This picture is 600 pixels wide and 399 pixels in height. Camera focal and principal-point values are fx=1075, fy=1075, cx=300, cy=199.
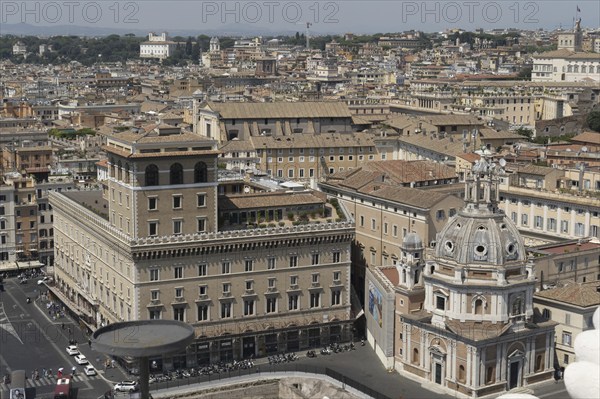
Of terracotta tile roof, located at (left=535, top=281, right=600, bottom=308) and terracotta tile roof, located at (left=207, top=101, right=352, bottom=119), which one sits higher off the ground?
terracotta tile roof, located at (left=207, top=101, right=352, bottom=119)

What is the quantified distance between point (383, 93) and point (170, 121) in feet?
240

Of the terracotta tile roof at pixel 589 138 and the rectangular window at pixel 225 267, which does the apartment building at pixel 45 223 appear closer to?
the rectangular window at pixel 225 267

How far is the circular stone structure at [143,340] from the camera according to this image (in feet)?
110

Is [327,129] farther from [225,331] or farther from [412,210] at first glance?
[225,331]

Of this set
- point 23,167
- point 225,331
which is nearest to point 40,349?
point 225,331

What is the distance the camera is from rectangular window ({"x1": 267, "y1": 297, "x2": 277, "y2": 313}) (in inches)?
2019

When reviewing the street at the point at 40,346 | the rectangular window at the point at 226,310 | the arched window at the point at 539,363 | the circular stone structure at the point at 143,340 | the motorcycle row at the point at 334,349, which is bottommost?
the street at the point at 40,346

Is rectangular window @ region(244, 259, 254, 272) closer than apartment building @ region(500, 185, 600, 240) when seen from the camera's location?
Yes

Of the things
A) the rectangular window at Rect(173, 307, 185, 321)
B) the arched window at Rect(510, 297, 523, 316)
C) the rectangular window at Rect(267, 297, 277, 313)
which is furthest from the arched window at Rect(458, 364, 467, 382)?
the rectangular window at Rect(173, 307, 185, 321)

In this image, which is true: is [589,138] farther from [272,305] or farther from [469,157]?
[272,305]

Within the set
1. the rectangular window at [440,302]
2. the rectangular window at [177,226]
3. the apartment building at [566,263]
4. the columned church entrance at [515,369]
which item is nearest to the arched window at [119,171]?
the rectangular window at [177,226]

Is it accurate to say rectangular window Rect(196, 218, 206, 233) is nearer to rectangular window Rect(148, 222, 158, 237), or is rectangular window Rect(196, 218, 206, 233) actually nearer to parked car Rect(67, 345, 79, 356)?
rectangular window Rect(148, 222, 158, 237)

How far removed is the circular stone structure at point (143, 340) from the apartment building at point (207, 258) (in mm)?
11494

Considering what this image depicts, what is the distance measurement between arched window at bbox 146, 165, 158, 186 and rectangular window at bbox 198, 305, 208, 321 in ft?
20.0
